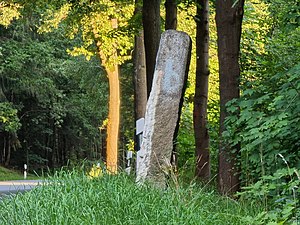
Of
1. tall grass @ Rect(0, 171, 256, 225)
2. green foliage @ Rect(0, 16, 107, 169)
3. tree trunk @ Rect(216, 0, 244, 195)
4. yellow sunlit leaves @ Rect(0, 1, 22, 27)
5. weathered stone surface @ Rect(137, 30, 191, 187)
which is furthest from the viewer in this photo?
green foliage @ Rect(0, 16, 107, 169)

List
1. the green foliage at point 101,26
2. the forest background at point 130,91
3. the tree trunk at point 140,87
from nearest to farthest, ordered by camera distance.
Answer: the forest background at point 130,91, the tree trunk at point 140,87, the green foliage at point 101,26

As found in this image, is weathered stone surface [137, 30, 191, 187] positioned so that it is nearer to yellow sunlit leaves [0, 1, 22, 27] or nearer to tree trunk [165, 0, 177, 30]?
tree trunk [165, 0, 177, 30]

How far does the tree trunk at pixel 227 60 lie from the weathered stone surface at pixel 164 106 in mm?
598

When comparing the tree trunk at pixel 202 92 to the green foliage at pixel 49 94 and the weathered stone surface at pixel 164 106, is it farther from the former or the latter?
the green foliage at pixel 49 94

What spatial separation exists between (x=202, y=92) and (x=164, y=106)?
553 centimetres

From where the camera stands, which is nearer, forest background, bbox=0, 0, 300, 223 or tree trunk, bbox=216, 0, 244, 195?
forest background, bbox=0, 0, 300, 223

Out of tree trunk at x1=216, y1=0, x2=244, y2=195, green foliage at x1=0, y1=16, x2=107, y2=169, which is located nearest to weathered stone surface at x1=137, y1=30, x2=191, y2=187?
tree trunk at x1=216, y1=0, x2=244, y2=195

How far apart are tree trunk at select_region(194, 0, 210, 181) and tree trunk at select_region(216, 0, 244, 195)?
157 inches

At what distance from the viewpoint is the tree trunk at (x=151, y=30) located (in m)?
13.3

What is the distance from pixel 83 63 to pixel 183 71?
24113 mm

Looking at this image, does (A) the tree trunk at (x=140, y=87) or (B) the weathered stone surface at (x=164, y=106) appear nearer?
(B) the weathered stone surface at (x=164, y=106)

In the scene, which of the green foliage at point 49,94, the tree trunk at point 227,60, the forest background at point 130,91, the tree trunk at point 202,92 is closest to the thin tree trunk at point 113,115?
the forest background at point 130,91

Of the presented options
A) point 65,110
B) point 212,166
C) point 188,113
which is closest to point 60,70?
point 65,110

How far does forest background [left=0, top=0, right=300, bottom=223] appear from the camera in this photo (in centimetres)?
741
